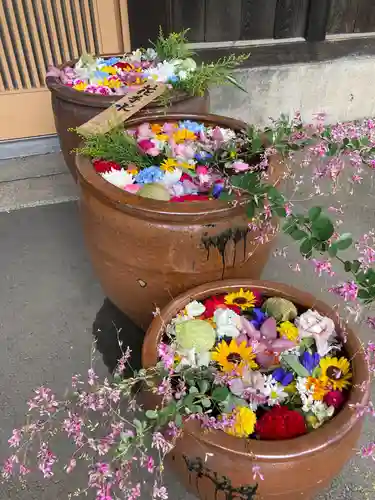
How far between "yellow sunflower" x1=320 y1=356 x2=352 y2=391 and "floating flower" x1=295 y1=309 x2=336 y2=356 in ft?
0.09

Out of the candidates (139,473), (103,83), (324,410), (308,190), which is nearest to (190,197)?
(324,410)

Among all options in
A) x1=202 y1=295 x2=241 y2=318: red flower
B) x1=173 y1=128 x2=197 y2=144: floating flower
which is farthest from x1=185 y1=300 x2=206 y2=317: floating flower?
x1=173 y1=128 x2=197 y2=144: floating flower

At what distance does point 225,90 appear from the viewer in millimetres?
2869

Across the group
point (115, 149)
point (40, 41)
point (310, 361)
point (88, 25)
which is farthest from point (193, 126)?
point (40, 41)

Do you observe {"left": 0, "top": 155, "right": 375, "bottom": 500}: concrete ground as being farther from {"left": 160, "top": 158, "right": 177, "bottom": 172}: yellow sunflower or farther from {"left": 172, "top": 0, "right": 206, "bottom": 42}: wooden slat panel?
{"left": 172, "top": 0, "right": 206, "bottom": 42}: wooden slat panel

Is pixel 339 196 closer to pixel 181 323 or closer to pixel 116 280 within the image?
pixel 116 280

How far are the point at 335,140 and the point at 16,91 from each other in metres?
2.11

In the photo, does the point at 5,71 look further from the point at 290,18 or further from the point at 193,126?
the point at 290,18

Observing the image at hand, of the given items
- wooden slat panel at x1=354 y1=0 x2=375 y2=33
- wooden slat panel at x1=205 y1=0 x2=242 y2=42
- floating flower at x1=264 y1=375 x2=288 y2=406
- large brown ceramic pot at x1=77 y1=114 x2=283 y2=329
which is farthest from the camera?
wooden slat panel at x1=354 y1=0 x2=375 y2=33

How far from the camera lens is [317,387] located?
3.51 ft

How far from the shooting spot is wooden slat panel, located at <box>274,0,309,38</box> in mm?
2945

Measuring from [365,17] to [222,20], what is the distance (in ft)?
3.15

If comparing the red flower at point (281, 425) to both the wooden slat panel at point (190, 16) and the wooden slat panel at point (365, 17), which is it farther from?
the wooden slat panel at point (365, 17)

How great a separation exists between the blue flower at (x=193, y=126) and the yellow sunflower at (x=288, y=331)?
751mm
